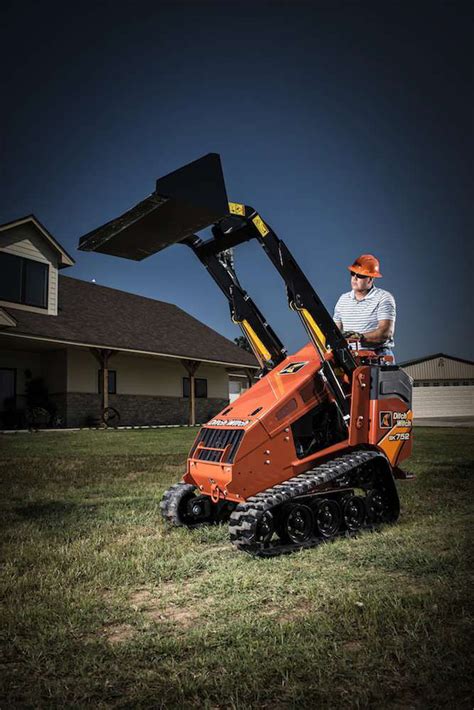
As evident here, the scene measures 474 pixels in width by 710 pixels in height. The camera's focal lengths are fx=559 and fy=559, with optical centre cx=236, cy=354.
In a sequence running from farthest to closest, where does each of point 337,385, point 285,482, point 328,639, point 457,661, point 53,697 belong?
point 337,385
point 285,482
point 328,639
point 457,661
point 53,697

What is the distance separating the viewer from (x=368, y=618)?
3037 mm

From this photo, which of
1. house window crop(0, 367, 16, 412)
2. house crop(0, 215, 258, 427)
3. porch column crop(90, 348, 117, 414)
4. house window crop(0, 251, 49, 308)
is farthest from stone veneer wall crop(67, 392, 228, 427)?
house window crop(0, 251, 49, 308)

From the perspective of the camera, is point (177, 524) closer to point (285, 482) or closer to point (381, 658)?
point (285, 482)

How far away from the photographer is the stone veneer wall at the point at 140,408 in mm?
22422

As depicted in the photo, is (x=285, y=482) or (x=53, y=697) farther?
(x=285, y=482)

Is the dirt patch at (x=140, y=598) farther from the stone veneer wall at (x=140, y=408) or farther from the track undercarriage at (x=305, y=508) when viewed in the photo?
the stone veneer wall at (x=140, y=408)

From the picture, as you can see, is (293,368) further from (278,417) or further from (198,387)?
(198,387)

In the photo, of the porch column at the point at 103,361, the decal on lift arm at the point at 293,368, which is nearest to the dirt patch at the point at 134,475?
the decal on lift arm at the point at 293,368

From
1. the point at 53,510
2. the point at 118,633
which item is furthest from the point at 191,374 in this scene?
the point at 118,633

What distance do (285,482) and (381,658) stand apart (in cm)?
229

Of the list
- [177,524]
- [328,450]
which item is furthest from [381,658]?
[177,524]

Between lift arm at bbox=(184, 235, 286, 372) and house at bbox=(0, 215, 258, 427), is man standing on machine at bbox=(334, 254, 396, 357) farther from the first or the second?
house at bbox=(0, 215, 258, 427)

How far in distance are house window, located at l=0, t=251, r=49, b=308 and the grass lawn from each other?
51.9 feet

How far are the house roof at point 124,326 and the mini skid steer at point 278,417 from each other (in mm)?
14965
